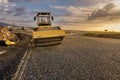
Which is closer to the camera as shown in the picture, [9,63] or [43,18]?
[9,63]

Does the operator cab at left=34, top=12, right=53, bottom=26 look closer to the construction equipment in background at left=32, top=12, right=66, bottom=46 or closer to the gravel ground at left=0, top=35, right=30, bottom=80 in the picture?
the construction equipment in background at left=32, top=12, right=66, bottom=46

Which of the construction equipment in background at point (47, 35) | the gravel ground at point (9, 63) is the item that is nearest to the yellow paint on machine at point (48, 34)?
the construction equipment in background at point (47, 35)

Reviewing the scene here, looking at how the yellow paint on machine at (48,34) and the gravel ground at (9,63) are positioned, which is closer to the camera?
the gravel ground at (9,63)

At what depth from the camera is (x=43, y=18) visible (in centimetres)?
3225

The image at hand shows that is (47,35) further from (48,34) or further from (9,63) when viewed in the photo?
(9,63)

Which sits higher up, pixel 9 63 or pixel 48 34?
pixel 48 34

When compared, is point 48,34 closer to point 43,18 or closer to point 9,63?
point 43,18

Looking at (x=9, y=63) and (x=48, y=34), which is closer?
(x=9, y=63)

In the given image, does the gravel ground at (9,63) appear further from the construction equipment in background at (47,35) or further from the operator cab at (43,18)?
the operator cab at (43,18)

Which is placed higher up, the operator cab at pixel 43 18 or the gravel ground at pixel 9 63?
the operator cab at pixel 43 18

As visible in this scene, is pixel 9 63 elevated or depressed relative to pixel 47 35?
depressed

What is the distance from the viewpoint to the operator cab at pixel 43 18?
31859 mm

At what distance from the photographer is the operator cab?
31.9 meters

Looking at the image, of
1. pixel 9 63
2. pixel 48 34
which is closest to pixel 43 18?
pixel 48 34
